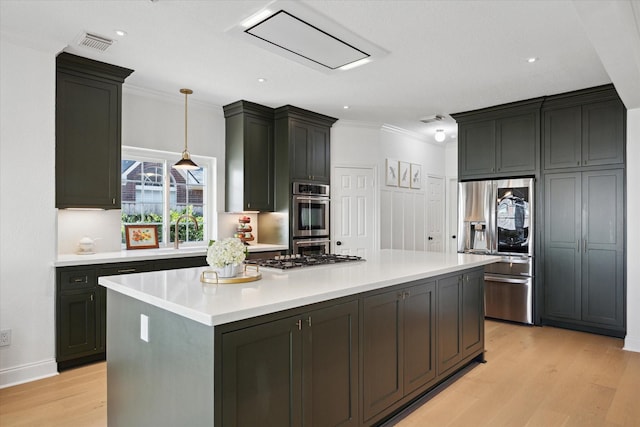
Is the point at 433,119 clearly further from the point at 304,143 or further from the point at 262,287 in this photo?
the point at 262,287

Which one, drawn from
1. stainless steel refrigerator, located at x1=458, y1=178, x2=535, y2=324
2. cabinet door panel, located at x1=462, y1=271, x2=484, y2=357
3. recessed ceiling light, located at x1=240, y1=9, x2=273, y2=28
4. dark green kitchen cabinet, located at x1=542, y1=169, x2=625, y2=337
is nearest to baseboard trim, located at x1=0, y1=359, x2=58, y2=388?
recessed ceiling light, located at x1=240, y1=9, x2=273, y2=28

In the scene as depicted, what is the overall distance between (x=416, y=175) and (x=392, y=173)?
0.70 m

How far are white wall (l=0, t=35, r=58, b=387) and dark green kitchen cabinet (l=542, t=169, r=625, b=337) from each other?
5.07 metres

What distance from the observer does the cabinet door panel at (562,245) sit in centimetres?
449

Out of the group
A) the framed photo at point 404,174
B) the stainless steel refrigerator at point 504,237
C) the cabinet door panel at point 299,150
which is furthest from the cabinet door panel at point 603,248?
the cabinet door panel at point 299,150

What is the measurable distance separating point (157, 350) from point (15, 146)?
2303 millimetres

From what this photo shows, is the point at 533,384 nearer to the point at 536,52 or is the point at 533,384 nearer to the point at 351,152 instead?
the point at 536,52

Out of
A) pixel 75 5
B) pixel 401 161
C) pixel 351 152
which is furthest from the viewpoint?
pixel 401 161

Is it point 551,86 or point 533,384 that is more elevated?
point 551,86

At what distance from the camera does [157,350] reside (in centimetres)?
189

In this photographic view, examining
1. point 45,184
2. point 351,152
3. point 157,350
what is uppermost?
point 351,152

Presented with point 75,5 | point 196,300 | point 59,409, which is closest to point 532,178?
point 196,300

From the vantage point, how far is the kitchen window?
4410mm

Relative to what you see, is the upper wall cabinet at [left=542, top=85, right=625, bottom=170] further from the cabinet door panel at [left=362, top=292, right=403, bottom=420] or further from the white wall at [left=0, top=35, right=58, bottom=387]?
the white wall at [left=0, top=35, right=58, bottom=387]
